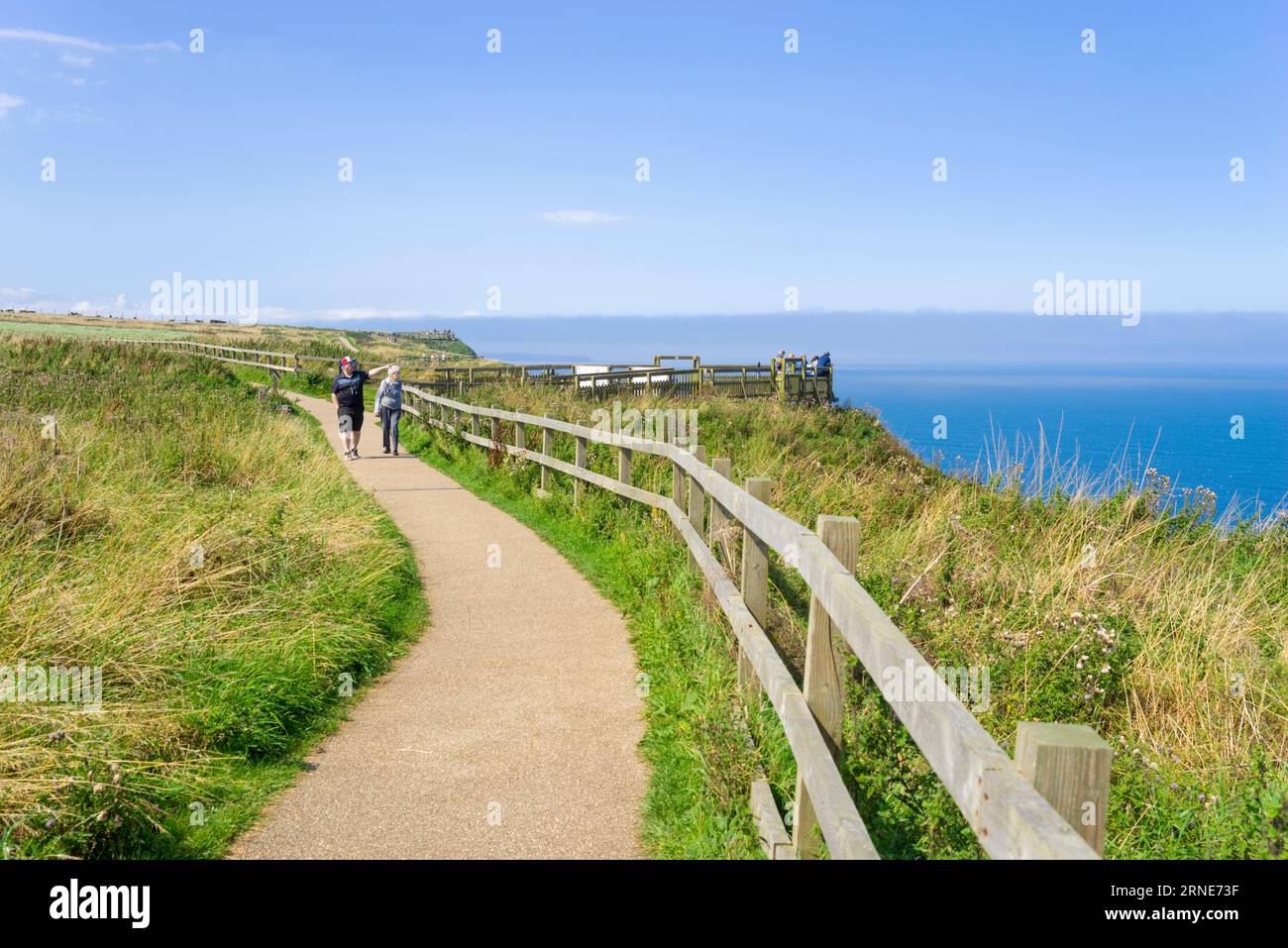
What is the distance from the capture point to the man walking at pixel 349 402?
17688 mm

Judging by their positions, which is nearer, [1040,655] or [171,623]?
[1040,655]

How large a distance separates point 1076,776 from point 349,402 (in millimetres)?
17237

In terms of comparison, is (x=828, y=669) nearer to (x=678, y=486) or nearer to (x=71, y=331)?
(x=678, y=486)

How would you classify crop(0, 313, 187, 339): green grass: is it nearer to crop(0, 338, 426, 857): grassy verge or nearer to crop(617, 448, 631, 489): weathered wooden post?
crop(0, 338, 426, 857): grassy verge

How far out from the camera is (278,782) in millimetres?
4855

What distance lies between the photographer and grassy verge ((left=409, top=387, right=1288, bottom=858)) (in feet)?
13.0

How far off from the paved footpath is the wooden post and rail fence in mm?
896

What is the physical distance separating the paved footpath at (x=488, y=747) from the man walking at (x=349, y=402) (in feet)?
30.7

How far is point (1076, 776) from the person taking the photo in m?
1.75

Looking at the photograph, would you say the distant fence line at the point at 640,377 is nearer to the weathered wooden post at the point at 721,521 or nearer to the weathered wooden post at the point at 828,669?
the weathered wooden post at the point at 721,521

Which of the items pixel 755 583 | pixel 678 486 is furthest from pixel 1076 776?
pixel 678 486

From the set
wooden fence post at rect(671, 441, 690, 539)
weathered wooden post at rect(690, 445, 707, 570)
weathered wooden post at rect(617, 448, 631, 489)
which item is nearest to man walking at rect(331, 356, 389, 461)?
weathered wooden post at rect(617, 448, 631, 489)

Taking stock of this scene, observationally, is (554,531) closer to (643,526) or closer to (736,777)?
(643,526)
